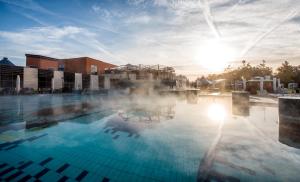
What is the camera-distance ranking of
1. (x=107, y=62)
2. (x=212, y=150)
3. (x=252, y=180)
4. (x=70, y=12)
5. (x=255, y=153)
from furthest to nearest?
(x=107, y=62) < (x=70, y=12) < (x=212, y=150) < (x=255, y=153) < (x=252, y=180)

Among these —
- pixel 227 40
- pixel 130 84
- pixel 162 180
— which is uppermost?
pixel 227 40

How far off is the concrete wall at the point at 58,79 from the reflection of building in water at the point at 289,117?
22.9m

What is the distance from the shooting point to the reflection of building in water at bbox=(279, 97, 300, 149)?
5.15 meters

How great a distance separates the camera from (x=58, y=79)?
20.6 metres

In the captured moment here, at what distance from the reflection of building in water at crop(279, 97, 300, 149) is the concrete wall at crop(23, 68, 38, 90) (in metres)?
22.9

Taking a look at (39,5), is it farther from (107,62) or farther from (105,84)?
(107,62)

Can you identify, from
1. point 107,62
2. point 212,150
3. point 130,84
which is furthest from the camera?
point 107,62

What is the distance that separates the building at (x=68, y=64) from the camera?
26.7 metres

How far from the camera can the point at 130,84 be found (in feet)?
74.9

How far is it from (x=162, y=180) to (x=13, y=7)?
11.6m

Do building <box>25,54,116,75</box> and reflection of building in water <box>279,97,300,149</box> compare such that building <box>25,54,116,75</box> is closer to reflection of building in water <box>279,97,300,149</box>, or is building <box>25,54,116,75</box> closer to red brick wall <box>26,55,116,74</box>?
red brick wall <box>26,55,116,74</box>

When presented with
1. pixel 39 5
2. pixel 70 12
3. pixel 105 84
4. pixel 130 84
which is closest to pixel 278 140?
pixel 70 12

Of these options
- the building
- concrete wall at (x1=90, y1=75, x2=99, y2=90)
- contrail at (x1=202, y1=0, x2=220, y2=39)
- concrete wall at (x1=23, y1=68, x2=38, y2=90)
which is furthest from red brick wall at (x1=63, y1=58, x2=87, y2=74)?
contrail at (x1=202, y1=0, x2=220, y2=39)

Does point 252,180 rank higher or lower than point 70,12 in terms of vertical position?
A: lower
